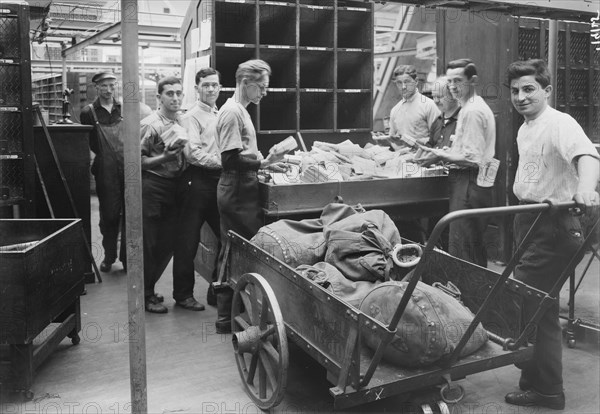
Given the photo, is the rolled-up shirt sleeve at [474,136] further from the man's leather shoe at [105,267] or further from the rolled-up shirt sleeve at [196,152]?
the man's leather shoe at [105,267]

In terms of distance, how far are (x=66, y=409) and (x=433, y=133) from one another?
13.7 ft

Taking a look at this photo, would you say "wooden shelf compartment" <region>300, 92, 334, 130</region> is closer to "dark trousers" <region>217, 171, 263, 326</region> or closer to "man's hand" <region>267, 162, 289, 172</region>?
"man's hand" <region>267, 162, 289, 172</region>

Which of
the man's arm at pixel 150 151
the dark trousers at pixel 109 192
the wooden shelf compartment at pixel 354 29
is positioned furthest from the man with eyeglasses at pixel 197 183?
the wooden shelf compartment at pixel 354 29

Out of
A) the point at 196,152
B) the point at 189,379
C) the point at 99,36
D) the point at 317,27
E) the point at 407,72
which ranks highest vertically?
the point at 99,36

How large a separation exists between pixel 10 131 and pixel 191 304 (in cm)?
191

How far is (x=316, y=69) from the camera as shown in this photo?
634 centimetres

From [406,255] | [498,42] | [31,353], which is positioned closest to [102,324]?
[31,353]

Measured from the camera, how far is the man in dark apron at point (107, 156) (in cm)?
591


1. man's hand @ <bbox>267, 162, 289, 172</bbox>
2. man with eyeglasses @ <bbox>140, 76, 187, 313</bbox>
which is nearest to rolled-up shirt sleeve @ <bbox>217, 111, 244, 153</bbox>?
man with eyeglasses @ <bbox>140, 76, 187, 313</bbox>

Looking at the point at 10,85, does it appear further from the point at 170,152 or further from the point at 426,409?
the point at 426,409

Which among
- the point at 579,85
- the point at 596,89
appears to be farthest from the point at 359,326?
the point at 596,89

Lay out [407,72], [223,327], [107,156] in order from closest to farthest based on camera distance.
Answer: [223,327], [107,156], [407,72]

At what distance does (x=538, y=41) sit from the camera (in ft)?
20.5

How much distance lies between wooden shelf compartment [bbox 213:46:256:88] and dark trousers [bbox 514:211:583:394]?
338 centimetres
